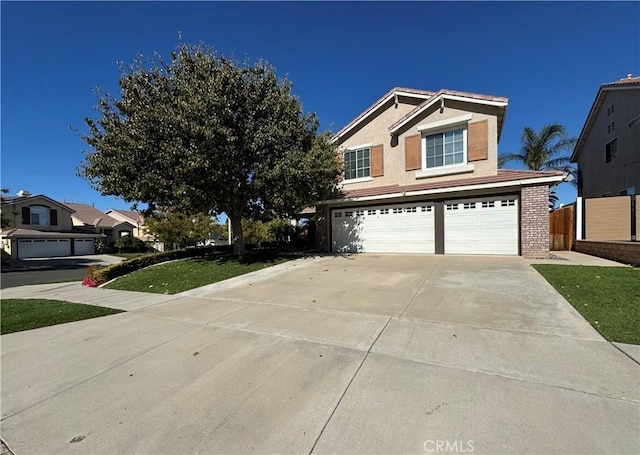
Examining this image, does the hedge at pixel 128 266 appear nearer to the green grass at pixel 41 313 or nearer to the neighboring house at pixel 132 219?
the green grass at pixel 41 313

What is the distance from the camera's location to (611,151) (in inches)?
707

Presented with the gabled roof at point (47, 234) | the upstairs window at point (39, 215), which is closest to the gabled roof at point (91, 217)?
the gabled roof at point (47, 234)

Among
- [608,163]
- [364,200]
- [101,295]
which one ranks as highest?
[608,163]

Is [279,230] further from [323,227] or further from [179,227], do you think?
[323,227]

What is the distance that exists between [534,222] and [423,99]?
802 centimetres

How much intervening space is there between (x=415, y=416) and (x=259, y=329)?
276cm

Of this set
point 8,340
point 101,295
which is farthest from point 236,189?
point 8,340

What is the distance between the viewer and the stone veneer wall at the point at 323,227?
16797mm

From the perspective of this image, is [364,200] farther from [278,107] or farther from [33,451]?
[33,451]

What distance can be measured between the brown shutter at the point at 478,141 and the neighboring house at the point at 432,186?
4 cm

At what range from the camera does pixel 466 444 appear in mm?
2137

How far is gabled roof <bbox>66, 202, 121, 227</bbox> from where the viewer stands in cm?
3888

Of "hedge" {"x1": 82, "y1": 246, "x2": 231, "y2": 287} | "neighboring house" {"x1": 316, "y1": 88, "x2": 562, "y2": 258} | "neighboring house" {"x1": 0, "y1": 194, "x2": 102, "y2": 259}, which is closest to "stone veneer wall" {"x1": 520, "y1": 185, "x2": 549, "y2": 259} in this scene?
"neighboring house" {"x1": 316, "y1": 88, "x2": 562, "y2": 258}

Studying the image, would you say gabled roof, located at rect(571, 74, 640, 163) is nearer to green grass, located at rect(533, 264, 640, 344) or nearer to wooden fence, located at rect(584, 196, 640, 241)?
wooden fence, located at rect(584, 196, 640, 241)
